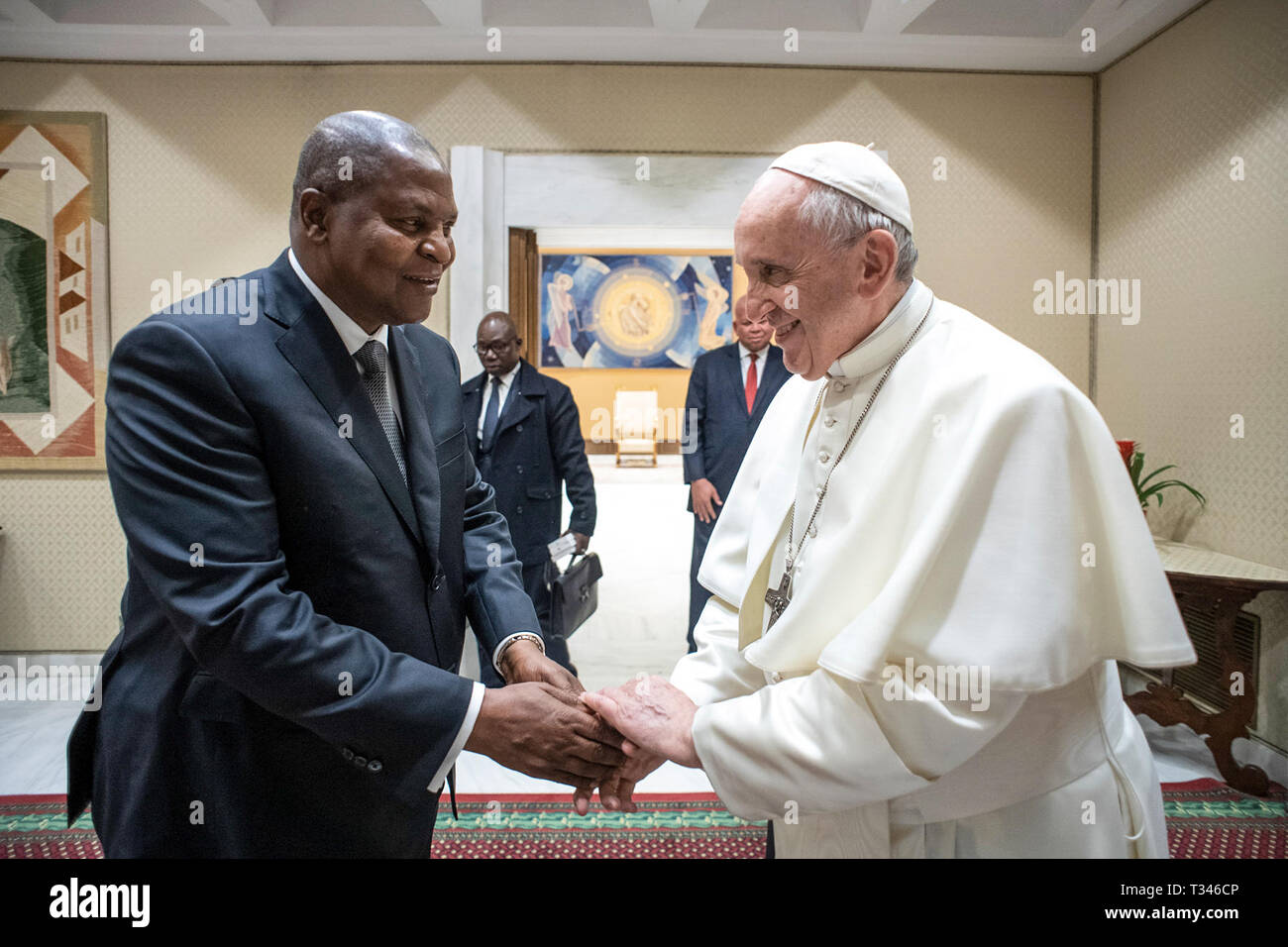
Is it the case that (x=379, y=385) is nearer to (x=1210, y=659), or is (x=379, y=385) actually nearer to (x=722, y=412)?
(x=722, y=412)

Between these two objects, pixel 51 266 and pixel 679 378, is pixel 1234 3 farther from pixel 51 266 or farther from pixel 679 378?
pixel 679 378

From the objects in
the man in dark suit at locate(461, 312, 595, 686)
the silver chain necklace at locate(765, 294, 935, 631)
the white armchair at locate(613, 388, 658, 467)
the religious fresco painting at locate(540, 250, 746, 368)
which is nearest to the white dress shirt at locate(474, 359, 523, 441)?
the man in dark suit at locate(461, 312, 595, 686)

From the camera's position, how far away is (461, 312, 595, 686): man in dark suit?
187 inches

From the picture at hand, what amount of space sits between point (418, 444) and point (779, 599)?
0.80m

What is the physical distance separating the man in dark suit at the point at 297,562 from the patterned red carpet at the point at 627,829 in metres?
2.01

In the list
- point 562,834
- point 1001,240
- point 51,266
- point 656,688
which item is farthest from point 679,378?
point 656,688

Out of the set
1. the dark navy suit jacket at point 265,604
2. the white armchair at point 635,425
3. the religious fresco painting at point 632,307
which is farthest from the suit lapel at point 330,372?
the religious fresco painting at point 632,307

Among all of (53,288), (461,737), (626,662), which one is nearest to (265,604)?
(461,737)

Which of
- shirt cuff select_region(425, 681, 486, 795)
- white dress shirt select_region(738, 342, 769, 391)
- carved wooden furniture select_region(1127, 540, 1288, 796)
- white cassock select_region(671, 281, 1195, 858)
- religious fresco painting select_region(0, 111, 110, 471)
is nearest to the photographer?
white cassock select_region(671, 281, 1195, 858)

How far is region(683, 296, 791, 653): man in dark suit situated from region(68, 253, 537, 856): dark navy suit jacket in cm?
336

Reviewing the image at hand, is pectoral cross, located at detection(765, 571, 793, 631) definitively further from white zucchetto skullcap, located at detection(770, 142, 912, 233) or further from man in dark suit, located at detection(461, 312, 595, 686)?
man in dark suit, located at detection(461, 312, 595, 686)

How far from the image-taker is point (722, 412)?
4.90m

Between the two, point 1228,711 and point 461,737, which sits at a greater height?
point 461,737

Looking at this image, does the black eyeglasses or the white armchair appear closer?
the black eyeglasses
